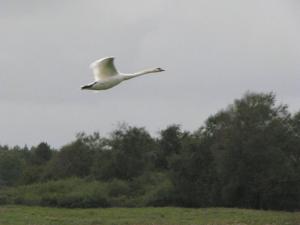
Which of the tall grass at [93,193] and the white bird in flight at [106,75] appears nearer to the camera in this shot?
the white bird in flight at [106,75]

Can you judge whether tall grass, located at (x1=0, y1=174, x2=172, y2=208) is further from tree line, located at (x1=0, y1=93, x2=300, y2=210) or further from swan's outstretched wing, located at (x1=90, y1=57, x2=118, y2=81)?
swan's outstretched wing, located at (x1=90, y1=57, x2=118, y2=81)

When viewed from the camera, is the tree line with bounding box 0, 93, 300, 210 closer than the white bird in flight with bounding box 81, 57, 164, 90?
No

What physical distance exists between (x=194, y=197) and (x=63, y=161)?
3339 centimetres

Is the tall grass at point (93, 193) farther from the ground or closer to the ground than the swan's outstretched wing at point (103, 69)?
farther from the ground

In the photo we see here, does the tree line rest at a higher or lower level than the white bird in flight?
higher

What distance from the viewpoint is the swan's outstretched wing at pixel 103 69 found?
16.9 m

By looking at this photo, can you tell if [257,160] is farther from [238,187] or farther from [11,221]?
[11,221]

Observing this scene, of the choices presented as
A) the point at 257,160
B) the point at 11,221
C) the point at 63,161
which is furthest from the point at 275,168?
the point at 63,161

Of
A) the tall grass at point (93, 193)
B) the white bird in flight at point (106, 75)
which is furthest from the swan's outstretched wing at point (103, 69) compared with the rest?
the tall grass at point (93, 193)

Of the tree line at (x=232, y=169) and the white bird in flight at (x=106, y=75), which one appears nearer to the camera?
the white bird in flight at (x=106, y=75)

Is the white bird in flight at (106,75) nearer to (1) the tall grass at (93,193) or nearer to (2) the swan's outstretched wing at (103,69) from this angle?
(2) the swan's outstretched wing at (103,69)

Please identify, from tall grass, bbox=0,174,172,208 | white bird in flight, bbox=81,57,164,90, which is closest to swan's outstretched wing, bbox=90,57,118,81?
white bird in flight, bbox=81,57,164,90

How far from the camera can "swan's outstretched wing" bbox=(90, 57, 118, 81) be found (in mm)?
16938

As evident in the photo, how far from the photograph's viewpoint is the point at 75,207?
184 ft
